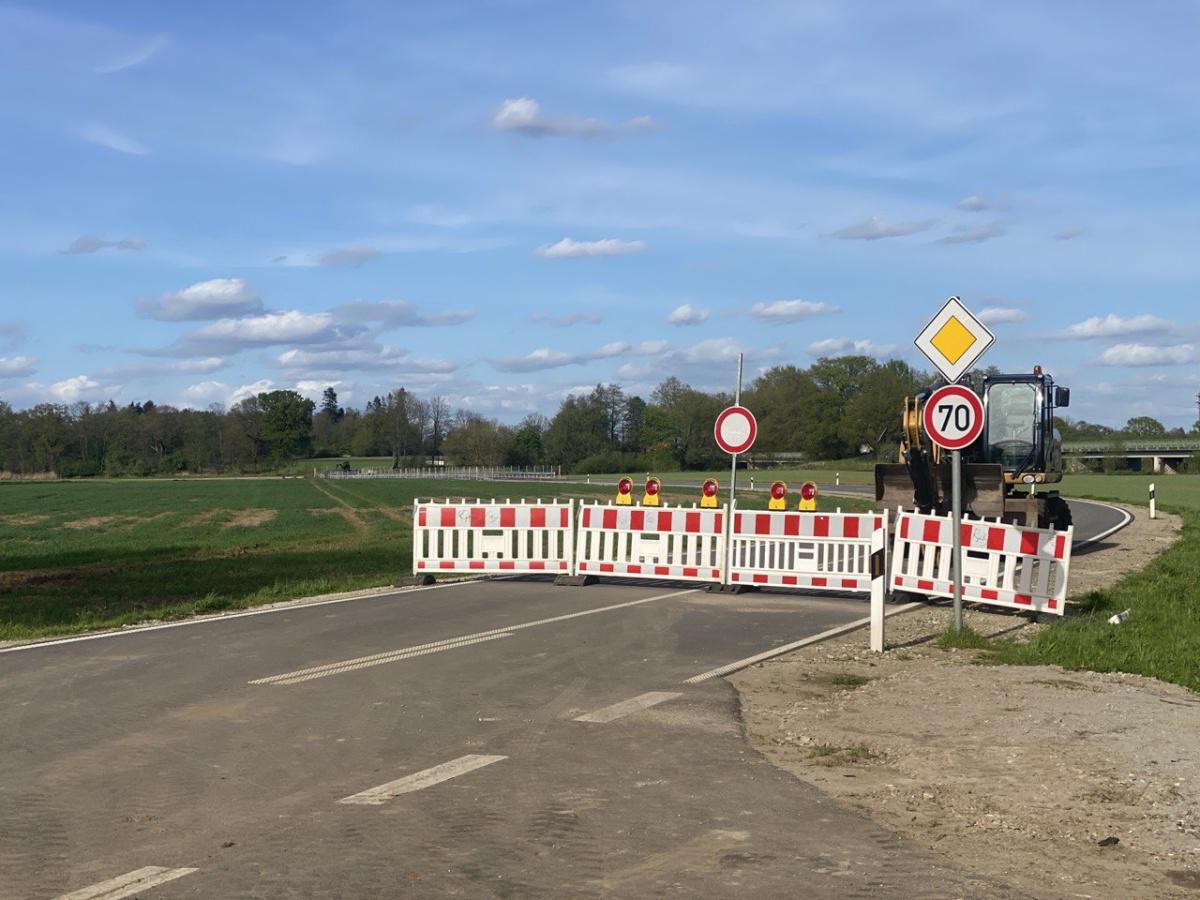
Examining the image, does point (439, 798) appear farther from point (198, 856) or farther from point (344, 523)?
point (344, 523)

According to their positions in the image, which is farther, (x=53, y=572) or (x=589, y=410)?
(x=589, y=410)

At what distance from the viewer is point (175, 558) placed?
2834cm

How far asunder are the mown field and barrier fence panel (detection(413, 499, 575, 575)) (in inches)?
40.6

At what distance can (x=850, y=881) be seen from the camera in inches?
202

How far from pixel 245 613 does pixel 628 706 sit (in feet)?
25.3

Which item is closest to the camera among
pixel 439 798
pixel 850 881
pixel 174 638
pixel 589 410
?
pixel 850 881

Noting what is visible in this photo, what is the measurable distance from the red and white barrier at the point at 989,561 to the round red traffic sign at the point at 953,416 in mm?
1807

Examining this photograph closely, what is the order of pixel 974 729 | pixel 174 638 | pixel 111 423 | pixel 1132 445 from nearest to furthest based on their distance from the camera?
pixel 974 729
pixel 174 638
pixel 1132 445
pixel 111 423

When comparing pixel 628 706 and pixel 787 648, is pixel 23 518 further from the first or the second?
pixel 628 706

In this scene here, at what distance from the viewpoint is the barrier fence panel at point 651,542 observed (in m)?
17.6

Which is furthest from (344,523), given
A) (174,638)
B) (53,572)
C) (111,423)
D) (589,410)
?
(111,423)

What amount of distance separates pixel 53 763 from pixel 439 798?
266 centimetres

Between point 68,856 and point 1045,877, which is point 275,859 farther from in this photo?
point 1045,877

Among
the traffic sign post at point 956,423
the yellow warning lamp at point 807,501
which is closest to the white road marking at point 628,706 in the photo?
the traffic sign post at point 956,423
